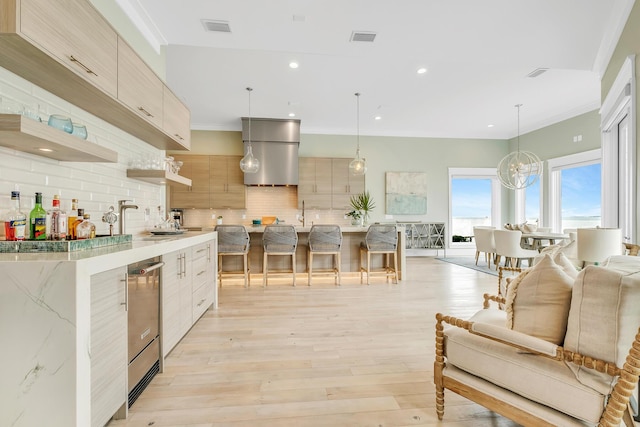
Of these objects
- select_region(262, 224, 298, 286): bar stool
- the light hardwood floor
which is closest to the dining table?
the light hardwood floor

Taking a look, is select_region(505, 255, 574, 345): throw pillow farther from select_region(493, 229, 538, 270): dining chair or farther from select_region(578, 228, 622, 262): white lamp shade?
select_region(493, 229, 538, 270): dining chair

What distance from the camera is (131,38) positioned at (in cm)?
276

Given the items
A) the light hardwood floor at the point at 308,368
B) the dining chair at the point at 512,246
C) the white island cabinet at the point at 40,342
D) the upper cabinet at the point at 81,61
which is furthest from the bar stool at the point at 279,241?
the dining chair at the point at 512,246

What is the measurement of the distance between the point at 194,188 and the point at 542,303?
6.58m

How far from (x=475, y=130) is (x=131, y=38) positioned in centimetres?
724

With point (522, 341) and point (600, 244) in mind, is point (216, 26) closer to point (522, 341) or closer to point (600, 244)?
point (522, 341)

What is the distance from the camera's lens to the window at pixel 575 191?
6.02m

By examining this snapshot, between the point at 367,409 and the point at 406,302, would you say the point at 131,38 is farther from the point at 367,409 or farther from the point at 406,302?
the point at 406,302

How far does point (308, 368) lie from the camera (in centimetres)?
218

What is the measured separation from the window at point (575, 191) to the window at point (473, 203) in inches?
59.4

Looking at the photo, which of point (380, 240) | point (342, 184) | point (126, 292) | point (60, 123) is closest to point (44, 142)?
point (60, 123)

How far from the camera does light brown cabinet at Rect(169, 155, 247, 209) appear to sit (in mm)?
Result: 6719

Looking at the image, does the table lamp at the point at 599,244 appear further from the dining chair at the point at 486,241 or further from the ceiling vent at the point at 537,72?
the dining chair at the point at 486,241

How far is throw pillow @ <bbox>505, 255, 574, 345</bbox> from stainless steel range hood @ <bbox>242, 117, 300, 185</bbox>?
5.55 meters
